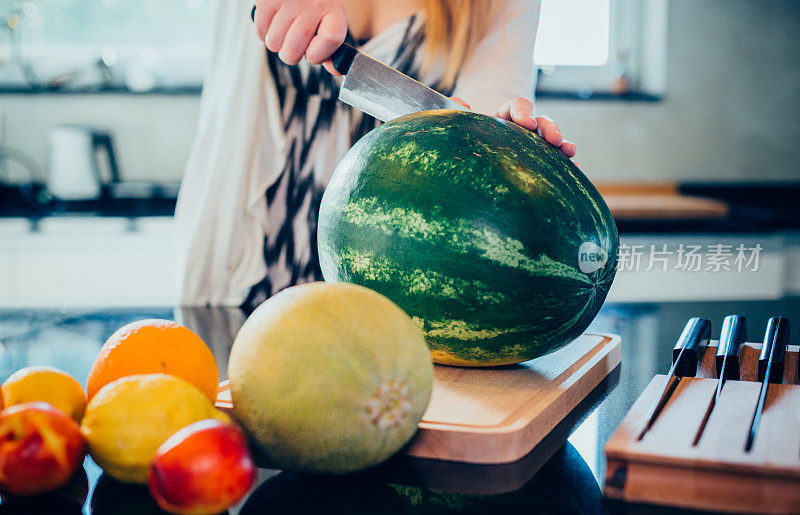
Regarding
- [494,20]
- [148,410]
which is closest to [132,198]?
[494,20]

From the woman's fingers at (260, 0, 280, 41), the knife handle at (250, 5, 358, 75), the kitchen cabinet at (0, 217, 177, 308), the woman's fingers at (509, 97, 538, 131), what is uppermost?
the woman's fingers at (260, 0, 280, 41)

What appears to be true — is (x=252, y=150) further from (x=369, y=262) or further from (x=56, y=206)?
(x=56, y=206)

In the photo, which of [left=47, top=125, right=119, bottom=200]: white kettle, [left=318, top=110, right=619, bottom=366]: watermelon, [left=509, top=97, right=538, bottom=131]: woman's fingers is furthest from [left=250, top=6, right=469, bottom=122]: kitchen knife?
[left=47, top=125, right=119, bottom=200]: white kettle

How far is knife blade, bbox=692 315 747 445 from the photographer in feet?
2.41

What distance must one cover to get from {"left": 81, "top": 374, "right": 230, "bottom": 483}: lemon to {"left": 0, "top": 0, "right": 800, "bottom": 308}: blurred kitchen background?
255 cm

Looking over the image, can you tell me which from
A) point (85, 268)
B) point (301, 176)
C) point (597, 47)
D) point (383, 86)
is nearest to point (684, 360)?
point (383, 86)

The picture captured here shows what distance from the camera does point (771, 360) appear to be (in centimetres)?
82

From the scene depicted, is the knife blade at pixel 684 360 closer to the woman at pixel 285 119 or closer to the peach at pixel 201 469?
the peach at pixel 201 469

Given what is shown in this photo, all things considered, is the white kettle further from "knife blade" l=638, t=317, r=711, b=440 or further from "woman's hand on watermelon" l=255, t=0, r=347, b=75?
"knife blade" l=638, t=317, r=711, b=440

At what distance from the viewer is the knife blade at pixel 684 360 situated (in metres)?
0.68

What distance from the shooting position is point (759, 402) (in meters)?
0.67

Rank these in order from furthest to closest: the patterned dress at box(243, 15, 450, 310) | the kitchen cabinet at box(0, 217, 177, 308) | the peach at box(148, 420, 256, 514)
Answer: the kitchen cabinet at box(0, 217, 177, 308) < the patterned dress at box(243, 15, 450, 310) < the peach at box(148, 420, 256, 514)

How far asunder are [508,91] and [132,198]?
2.12 metres

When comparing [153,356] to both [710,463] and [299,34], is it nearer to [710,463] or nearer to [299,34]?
[710,463]
